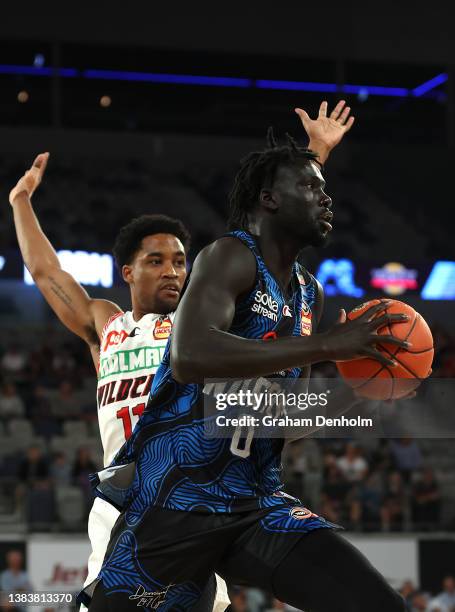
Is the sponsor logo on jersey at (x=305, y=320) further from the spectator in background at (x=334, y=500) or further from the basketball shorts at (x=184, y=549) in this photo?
the spectator in background at (x=334, y=500)

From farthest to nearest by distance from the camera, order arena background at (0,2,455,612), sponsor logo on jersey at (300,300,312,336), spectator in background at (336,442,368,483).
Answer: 1. arena background at (0,2,455,612)
2. spectator in background at (336,442,368,483)
3. sponsor logo on jersey at (300,300,312,336)

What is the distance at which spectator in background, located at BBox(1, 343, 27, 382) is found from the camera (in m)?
15.7

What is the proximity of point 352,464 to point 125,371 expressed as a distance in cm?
828

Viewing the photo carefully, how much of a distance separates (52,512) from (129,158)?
10.3m

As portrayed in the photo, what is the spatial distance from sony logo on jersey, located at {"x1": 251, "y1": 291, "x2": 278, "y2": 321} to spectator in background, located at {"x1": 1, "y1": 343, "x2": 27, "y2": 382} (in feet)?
41.4

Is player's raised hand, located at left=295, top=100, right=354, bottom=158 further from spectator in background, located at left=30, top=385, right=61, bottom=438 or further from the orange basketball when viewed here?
spectator in background, located at left=30, top=385, right=61, bottom=438

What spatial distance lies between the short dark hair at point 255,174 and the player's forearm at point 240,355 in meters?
0.78

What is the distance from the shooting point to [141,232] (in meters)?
5.02

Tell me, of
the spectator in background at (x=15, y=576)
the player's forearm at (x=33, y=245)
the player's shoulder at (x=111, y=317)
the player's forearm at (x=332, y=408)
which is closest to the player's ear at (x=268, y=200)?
the player's forearm at (x=332, y=408)

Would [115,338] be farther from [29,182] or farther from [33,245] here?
[29,182]

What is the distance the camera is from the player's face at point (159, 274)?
4836 mm

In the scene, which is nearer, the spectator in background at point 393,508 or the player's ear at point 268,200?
the player's ear at point 268,200

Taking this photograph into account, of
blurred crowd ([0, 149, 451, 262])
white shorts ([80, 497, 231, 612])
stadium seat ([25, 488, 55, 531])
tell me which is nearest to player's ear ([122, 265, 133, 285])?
white shorts ([80, 497, 231, 612])

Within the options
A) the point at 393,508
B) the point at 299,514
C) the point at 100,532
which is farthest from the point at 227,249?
the point at 393,508
